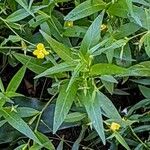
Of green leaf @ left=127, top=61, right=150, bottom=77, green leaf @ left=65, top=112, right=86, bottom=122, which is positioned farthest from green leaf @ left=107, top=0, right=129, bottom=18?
green leaf @ left=65, top=112, right=86, bottom=122

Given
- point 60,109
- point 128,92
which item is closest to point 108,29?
point 60,109

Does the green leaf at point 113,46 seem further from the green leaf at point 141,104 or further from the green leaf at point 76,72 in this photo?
the green leaf at point 141,104

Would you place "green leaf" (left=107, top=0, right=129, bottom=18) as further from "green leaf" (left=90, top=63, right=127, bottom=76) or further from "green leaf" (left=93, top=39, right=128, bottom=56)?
"green leaf" (left=90, top=63, right=127, bottom=76)

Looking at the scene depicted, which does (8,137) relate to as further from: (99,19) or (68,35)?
(99,19)

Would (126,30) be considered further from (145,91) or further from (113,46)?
(145,91)

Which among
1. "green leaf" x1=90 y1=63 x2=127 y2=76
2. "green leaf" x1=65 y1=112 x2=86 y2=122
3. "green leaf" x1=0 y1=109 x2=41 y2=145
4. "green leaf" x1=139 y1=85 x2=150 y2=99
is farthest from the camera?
"green leaf" x1=139 y1=85 x2=150 y2=99

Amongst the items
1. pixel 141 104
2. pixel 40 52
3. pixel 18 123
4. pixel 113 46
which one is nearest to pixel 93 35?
pixel 113 46
